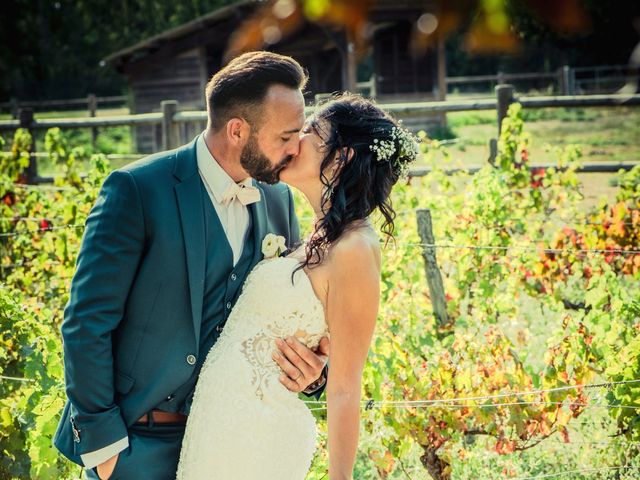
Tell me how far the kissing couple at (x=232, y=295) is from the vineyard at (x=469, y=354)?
1.26 feet

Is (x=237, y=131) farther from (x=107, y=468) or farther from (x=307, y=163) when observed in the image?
(x=107, y=468)

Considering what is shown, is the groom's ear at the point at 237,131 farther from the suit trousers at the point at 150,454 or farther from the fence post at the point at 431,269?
the fence post at the point at 431,269

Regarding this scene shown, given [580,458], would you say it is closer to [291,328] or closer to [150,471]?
[291,328]

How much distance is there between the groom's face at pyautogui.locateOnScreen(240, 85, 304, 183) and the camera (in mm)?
2645

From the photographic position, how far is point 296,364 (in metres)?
2.69

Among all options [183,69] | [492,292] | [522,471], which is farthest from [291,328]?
[183,69]

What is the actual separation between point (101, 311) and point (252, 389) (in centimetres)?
54

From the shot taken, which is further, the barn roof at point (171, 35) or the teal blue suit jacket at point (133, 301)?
the barn roof at point (171, 35)

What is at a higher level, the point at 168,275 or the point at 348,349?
the point at 168,275

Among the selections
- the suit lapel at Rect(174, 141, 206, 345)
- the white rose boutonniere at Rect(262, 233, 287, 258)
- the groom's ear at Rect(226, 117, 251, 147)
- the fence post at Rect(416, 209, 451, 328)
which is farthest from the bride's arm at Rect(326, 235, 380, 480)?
the fence post at Rect(416, 209, 451, 328)

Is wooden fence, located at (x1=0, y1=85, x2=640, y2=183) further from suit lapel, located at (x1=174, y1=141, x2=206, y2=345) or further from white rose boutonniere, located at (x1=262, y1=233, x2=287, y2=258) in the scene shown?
suit lapel, located at (x1=174, y1=141, x2=206, y2=345)

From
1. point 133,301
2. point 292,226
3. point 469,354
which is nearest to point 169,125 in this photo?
point 469,354

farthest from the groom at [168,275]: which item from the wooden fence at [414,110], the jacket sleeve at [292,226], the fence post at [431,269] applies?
the wooden fence at [414,110]

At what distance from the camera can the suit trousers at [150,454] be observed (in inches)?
97.4
